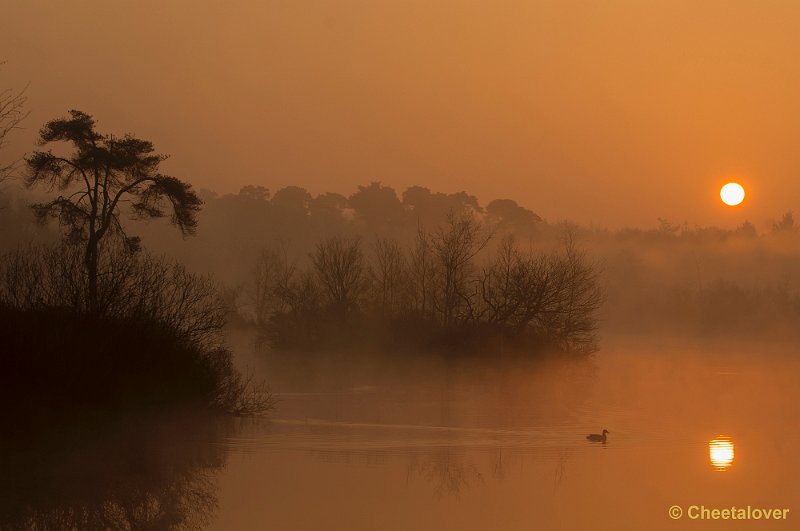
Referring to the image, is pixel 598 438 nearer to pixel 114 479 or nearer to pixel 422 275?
pixel 114 479

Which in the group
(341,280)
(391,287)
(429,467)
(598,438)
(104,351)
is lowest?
(429,467)

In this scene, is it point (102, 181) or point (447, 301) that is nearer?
point (102, 181)

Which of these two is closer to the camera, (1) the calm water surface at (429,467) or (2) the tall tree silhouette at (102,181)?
(1) the calm water surface at (429,467)

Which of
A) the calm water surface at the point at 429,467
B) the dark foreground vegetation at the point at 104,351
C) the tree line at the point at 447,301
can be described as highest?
the tree line at the point at 447,301

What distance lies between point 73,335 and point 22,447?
199 cm

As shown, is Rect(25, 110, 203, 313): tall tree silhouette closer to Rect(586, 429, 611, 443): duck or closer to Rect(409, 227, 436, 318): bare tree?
Rect(586, 429, 611, 443): duck

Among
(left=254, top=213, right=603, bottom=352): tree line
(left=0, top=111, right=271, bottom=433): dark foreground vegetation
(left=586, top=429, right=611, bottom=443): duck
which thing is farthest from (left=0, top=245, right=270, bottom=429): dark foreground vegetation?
(left=254, top=213, right=603, bottom=352): tree line

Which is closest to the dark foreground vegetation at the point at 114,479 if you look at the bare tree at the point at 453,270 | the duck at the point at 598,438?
the duck at the point at 598,438

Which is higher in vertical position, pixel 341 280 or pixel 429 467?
pixel 341 280

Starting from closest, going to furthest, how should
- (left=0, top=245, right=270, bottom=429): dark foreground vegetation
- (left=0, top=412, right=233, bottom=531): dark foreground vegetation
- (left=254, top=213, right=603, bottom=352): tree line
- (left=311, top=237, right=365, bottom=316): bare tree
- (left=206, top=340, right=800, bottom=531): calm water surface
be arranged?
(left=0, top=412, right=233, bottom=531): dark foreground vegetation
(left=206, top=340, right=800, bottom=531): calm water surface
(left=0, top=245, right=270, bottom=429): dark foreground vegetation
(left=254, top=213, right=603, bottom=352): tree line
(left=311, top=237, right=365, bottom=316): bare tree

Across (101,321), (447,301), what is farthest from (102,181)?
(447,301)

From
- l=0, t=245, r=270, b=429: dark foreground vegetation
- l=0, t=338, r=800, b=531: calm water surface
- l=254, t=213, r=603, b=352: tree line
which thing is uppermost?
l=254, t=213, r=603, b=352: tree line

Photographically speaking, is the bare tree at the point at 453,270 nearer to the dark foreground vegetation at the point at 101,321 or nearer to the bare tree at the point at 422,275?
the bare tree at the point at 422,275

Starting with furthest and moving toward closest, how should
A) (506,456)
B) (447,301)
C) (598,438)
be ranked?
(447,301) → (598,438) → (506,456)
